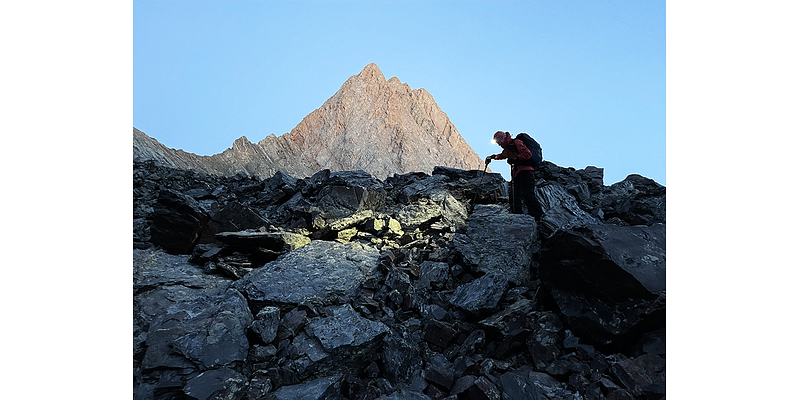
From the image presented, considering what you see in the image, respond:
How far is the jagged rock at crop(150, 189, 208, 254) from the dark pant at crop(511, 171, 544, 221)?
19.2 ft

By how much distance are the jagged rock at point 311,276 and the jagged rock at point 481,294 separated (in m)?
1.25

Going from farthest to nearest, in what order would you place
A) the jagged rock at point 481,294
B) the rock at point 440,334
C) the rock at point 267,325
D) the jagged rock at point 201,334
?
the jagged rock at point 481,294
the rock at point 440,334
the rock at point 267,325
the jagged rock at point 201,334

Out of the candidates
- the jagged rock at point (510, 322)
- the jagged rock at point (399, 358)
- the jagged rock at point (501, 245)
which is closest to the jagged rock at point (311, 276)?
the jagged rock at point (399, 358)

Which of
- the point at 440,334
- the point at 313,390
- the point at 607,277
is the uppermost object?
the point at 607,277

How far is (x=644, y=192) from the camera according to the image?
28.7 ft

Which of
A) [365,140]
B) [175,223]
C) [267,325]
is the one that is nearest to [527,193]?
[267,325]

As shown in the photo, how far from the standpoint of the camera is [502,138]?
23.2 ft

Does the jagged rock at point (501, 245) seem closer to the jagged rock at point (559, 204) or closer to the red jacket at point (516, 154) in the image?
the jagged rock at point (559, 204)

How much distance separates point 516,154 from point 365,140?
35397 millimetres

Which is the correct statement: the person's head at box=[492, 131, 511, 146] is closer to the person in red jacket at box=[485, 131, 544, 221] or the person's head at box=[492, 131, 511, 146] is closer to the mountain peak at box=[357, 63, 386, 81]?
the person in red jacket at box=[485, 131, 544, 221]

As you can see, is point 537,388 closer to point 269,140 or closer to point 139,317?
point 139,317

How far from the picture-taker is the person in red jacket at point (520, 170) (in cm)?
701

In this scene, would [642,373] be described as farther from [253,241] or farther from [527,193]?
[253,241]

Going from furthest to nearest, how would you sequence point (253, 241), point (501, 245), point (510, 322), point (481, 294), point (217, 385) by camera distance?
point (253, 241)
point (501, 245)
point (481, 294)
point (510, 322)
point (217, 385)
